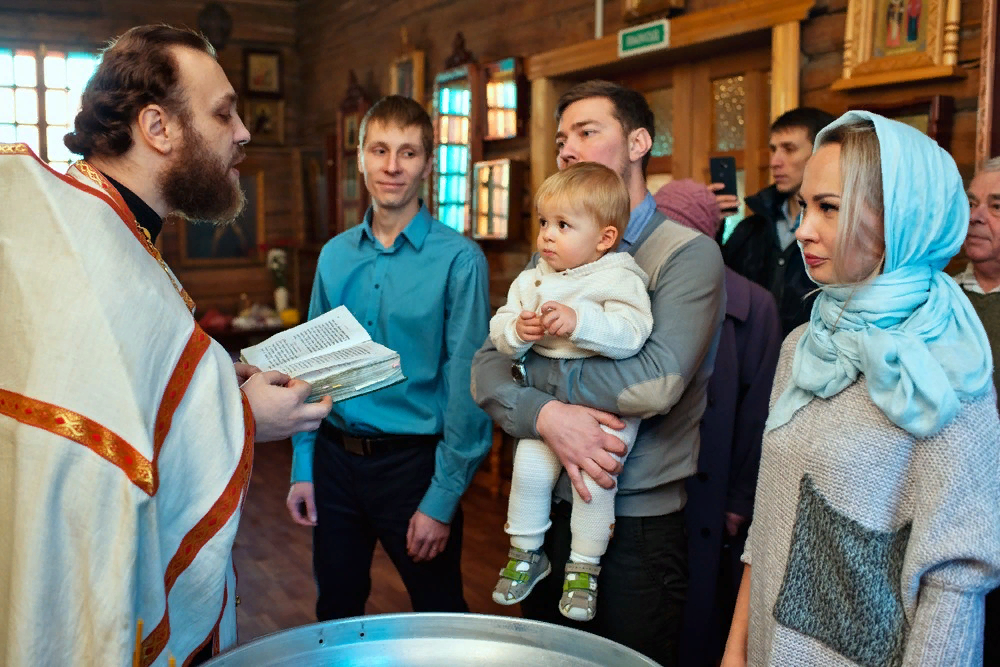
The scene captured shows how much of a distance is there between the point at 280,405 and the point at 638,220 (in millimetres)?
796

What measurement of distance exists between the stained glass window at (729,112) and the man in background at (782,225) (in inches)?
33.8

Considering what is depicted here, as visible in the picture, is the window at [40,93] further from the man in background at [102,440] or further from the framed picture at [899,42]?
the man in background at [102,440]

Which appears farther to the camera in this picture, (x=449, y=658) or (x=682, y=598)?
(x=682, y=598)

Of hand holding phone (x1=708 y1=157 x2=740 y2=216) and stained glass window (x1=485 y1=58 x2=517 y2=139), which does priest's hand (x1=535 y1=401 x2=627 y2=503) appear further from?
stained glass window (x1=485 y1=58 x2=517 y2=139)

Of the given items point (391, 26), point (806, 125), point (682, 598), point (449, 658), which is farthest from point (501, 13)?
point (449, 658)

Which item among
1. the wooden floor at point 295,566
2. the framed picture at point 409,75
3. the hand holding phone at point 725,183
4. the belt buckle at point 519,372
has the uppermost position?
the framed picture at point 409,75

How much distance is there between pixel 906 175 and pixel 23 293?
1.22 m

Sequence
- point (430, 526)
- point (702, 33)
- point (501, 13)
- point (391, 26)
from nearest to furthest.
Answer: point (430, 526), point (702, 33), point (501, 13), point (391, 26)

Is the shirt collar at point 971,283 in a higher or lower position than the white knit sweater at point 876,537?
higher

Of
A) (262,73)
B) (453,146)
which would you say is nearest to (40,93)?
(262,73)

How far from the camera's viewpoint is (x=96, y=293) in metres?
1.27

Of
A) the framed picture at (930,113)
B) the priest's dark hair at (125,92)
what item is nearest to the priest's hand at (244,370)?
the priest's dark hair at (125,92)

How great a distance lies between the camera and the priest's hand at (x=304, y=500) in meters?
2.31

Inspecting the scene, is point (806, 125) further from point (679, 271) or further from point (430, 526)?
point (430, 526)
